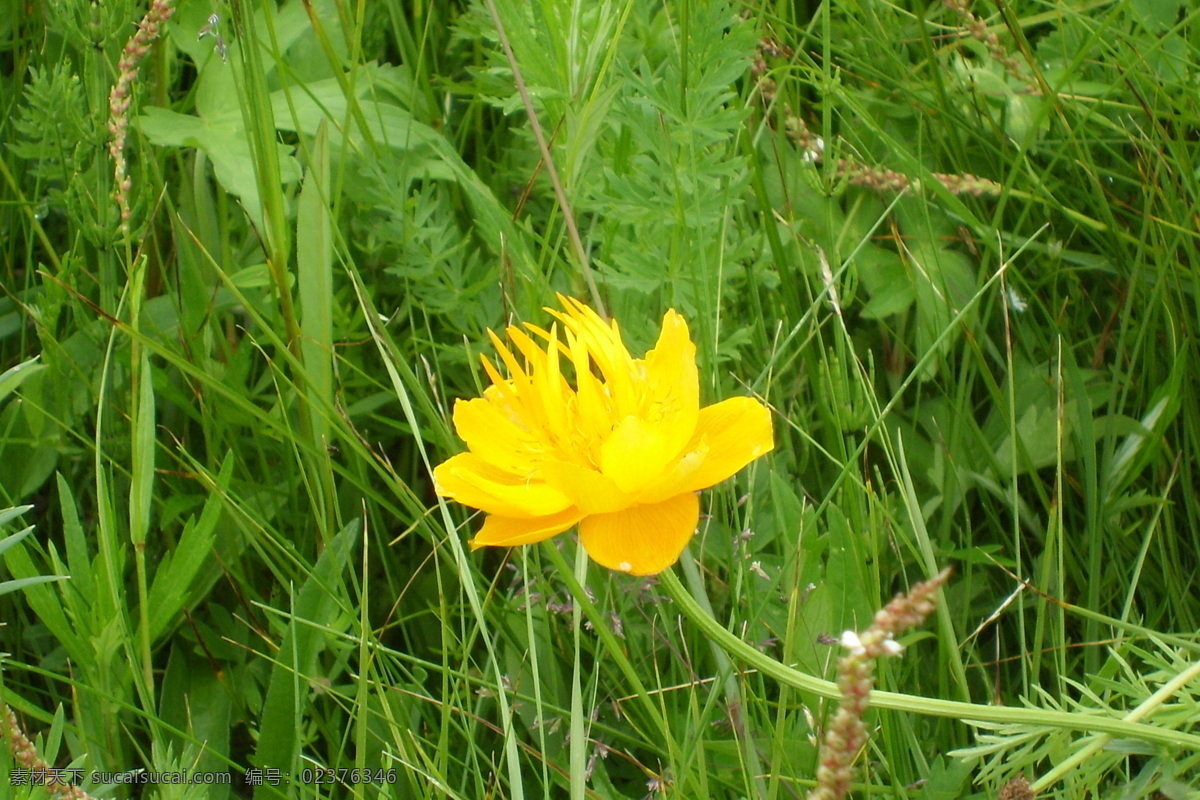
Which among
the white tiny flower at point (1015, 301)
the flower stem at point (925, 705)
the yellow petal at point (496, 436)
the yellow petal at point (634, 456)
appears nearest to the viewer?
the flower stem at point (925, 705)

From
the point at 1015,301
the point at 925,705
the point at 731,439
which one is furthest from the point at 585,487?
the point at 1015,301

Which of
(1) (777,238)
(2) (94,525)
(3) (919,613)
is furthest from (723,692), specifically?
(2) (94,525)

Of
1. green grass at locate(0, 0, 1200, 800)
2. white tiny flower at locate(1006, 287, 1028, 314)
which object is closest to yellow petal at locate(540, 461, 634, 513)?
green grass at locate(0, 0, 1200, 800)

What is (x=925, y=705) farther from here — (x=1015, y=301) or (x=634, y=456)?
(x=1015, y=301)

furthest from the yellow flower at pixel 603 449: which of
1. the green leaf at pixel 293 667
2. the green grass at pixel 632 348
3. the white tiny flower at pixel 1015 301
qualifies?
the white tiny flower at pixel 1015 301

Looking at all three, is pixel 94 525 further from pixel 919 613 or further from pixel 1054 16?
pixel 1054 16

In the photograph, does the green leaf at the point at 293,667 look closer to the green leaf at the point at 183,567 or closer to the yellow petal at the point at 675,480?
the green leaf at the point at 183,567

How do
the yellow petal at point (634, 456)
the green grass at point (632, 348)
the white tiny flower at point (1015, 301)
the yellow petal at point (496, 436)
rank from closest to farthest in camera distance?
the yellow petal at point (634, 456) < the yellow petal at point (496, 436) < the green grass at point (632, 348) < the white tiny flower at point (1015, 301)
